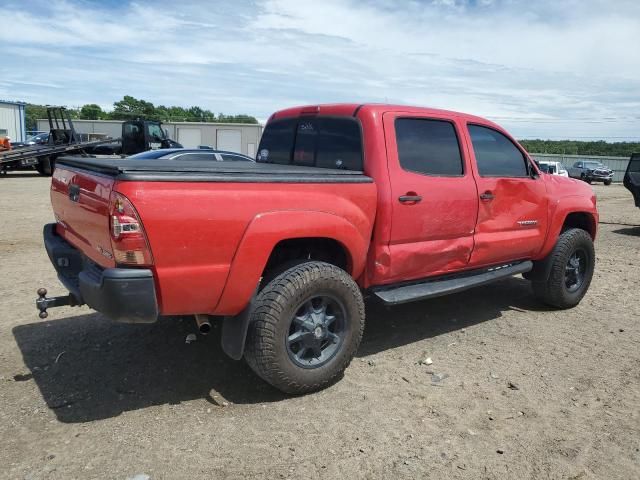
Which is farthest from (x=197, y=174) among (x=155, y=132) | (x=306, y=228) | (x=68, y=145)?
(x=155, y=132)

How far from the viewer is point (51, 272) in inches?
259

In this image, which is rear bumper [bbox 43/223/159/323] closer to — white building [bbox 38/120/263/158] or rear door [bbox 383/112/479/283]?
rear door [bbox 383/112/479/283]

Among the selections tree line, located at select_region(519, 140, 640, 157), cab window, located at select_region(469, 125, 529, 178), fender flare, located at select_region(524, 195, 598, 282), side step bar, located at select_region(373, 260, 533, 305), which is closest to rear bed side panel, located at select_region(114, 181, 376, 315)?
side step bar, located at select_region(373, 260, 533, 305)

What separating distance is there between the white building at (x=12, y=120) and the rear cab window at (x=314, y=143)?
118 feet

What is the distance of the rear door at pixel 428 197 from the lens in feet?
13.4

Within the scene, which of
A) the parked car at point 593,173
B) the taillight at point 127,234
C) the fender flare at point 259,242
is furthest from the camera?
the parked car at point 593,173

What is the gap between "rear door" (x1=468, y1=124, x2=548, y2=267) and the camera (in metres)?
4.76

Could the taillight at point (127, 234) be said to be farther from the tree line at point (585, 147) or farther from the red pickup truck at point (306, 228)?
the tree line at point (585, 147)

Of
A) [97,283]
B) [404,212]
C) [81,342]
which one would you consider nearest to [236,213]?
[97,283]

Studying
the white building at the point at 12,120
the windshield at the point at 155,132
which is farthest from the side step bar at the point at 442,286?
the white building at the point at 12,120

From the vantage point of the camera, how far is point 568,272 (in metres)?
5.82

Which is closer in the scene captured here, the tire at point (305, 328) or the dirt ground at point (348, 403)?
the dirt ground at point (348, 403)

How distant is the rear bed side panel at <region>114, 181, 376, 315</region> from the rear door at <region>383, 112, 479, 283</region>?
3.21 feet

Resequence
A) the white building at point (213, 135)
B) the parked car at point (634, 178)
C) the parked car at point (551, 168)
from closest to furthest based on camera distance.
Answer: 1. the parked car at point (551, 168)
2. the parked car at point (634, 178)
3. the white building at point (213, 135)
